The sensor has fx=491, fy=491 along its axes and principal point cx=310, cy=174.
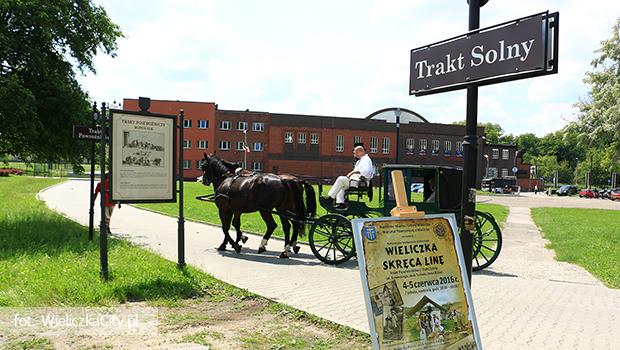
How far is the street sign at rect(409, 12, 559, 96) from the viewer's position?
332 centimetres

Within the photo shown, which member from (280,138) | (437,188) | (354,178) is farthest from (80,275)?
(280,138)

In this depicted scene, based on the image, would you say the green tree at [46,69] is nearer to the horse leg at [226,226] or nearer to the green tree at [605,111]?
the horse leg at [226,226]

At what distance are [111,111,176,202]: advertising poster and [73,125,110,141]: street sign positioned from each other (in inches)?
120

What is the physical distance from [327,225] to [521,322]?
4.35 metres

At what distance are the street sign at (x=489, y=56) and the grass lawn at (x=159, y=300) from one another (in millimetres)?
2648

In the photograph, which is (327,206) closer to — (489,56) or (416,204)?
(416,204)

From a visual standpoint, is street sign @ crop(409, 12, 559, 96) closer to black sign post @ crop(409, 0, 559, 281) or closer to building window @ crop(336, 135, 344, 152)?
black sign post @ crop(409, 0, 559, 281)

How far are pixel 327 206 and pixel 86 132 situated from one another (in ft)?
16.4

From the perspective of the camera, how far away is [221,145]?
72625 millimetres

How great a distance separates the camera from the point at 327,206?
9891 millimetres

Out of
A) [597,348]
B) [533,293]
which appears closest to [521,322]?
[597,348]

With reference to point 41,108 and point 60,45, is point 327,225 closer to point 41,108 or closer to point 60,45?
point 41,108

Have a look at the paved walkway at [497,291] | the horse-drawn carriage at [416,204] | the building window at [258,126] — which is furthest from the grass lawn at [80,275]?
the building window at [258,126]

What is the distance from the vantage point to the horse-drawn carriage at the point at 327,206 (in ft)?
29.9
